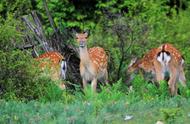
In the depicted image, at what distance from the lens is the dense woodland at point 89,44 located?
1193 cm

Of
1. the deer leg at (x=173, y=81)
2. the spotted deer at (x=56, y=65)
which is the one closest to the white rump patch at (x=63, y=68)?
the spotted deer at (x=56, y=65)

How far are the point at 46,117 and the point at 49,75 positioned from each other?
12.9ft

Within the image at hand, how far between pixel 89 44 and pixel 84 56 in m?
2.23

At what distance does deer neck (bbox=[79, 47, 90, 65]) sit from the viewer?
15.1 metres

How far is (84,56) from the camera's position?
15273mm

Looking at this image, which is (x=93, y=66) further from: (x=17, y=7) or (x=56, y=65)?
(x=17, y=7)

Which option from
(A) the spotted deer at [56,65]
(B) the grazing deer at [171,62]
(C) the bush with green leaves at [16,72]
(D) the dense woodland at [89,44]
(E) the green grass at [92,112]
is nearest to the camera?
(E) the green grass at [92,112]

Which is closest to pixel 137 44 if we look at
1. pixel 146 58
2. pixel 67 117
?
pixel 146 58

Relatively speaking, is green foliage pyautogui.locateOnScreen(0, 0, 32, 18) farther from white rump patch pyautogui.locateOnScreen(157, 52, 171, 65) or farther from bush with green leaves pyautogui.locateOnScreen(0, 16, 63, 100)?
white rump patch pyautogui.locateOnScreen(157, 52, 171, 65)

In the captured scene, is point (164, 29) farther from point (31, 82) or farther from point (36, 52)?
point (31, 82)

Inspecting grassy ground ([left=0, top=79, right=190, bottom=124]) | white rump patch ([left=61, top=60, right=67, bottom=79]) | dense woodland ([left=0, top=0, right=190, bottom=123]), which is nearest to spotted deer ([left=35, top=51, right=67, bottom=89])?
white rump patch ([left=61, top=60, right=67, bottom=79])

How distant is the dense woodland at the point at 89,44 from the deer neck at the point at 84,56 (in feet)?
1.79

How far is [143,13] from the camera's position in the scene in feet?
64.7

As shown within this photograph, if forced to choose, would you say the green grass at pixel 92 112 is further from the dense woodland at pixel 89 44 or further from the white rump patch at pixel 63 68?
the white rump patch at pixel 63 68
